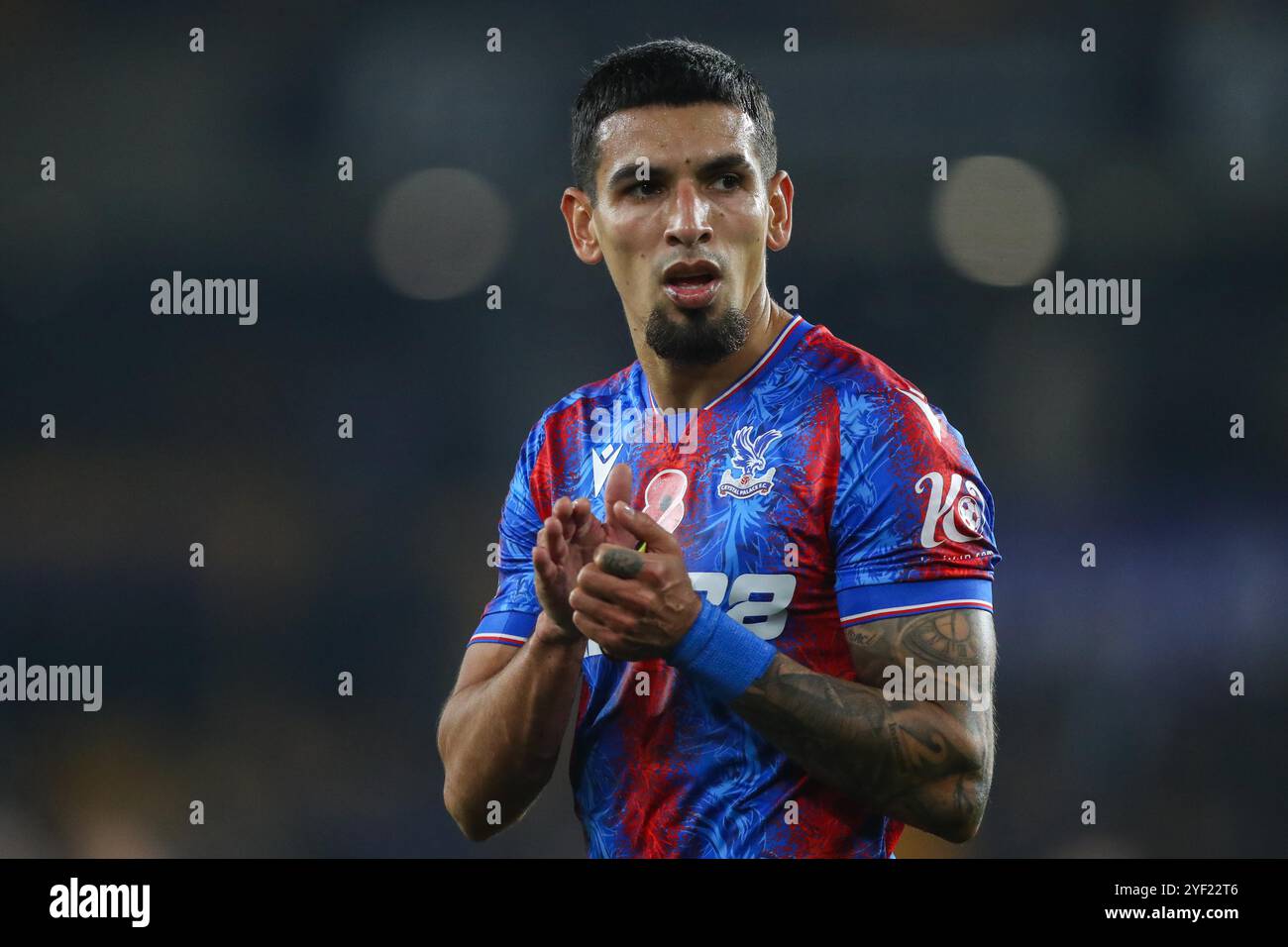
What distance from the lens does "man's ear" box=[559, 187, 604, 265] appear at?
369 centimetres

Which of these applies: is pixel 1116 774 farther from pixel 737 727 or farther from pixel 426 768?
pixel 737 727

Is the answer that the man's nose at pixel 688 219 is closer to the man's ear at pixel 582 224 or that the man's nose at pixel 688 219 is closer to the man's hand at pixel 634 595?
the man's ear at pixel 582 224

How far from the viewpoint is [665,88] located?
3.44 meters

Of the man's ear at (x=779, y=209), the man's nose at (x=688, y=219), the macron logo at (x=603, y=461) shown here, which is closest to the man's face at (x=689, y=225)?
the man's nose at (x=688, y=219)

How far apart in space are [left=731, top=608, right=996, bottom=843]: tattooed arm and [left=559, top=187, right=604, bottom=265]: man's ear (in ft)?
4.64

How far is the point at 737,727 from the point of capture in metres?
3.08

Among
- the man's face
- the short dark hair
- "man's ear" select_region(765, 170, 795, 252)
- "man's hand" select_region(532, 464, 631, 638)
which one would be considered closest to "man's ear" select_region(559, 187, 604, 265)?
the short dark hair

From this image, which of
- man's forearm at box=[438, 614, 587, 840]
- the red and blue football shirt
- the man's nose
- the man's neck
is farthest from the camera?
the man's neck

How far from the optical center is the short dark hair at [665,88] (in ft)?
11.3

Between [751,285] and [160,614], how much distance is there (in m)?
4.94

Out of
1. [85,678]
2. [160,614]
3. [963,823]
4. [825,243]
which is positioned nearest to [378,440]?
[160,614]

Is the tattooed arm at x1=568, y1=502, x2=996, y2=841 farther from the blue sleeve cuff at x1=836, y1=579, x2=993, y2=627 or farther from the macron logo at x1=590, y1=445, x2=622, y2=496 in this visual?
the macron logo at x1=590, y1=445, x2=622, y2=496

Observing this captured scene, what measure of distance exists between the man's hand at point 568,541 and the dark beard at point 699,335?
0.54m

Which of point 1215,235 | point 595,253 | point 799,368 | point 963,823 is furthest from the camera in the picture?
point 1215,235
